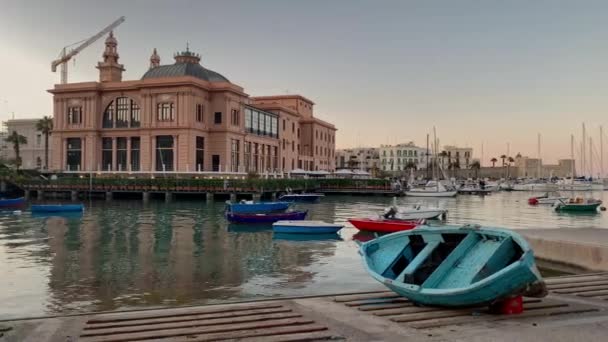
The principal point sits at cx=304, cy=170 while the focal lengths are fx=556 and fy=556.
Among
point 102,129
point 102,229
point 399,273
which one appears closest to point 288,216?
point 102,229

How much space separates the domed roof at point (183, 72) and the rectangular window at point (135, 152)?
10687 mm

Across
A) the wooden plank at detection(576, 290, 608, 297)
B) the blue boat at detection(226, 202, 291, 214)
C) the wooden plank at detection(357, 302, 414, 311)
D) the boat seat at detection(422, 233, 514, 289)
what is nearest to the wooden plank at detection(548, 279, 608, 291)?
the wooden plank at detection(576, 290, 608, 297)

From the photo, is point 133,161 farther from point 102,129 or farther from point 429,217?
point 429,217

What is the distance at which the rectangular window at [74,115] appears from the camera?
93750mm

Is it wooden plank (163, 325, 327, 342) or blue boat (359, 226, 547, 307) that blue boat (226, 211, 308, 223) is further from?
wooden plank (163, 325, 327, 342)

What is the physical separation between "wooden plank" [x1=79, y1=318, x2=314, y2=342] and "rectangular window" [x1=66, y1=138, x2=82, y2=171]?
90.4m

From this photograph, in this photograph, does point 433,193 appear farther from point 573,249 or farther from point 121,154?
point 573,249

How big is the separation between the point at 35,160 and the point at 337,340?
5778 inches

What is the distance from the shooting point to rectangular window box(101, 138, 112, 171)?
92562mm

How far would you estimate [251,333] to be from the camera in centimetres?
959

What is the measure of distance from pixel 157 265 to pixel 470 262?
15884 mm

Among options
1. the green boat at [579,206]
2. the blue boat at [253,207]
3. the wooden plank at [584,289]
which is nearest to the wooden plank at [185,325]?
the wooden plank at [584,289]

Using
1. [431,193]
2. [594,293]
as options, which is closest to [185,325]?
[594,293]

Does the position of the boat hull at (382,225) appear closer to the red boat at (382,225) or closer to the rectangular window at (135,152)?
the red boat at (382,225)
